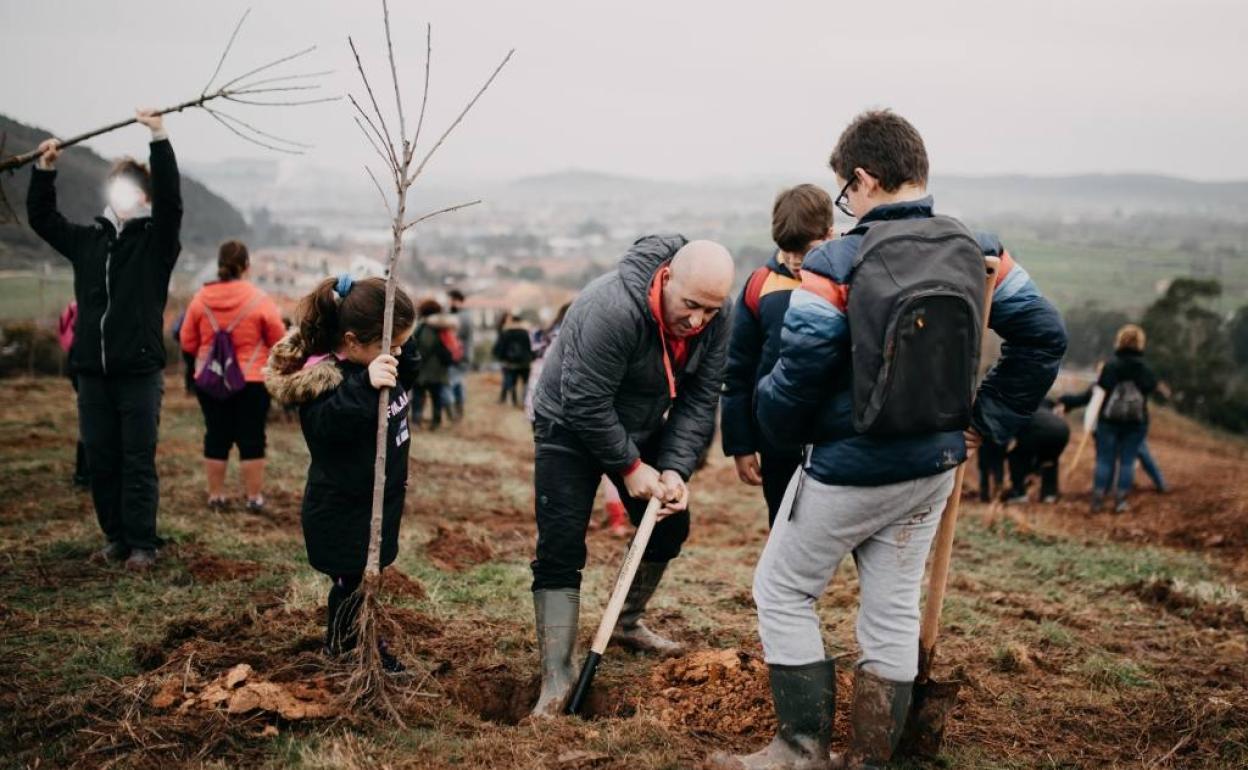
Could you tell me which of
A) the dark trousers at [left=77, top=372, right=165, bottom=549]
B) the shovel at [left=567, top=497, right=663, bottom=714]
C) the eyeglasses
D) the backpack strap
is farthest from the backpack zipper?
the eyeglasses

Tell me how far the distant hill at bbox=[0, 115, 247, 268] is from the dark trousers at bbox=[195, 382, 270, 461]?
65.4 inches

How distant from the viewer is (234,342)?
683 cm

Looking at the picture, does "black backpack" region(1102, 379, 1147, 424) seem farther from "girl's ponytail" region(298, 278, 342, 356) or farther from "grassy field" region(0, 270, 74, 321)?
"grassy field" region(0, 270, 74, 321)

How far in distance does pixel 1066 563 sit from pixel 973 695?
3967mm

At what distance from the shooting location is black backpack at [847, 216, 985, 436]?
2717mm

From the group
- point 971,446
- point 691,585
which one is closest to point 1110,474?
point 691,585

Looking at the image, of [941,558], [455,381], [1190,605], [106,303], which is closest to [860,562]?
[941,558]

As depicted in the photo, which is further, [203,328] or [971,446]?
[203,328]

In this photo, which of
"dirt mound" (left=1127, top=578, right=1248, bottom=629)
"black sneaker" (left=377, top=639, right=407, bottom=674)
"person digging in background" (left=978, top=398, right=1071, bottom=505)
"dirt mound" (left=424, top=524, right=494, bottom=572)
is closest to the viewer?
"black sneaker" (left=377, top=639, right=407, bottom=674)

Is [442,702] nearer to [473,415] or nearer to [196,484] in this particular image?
[196,484]

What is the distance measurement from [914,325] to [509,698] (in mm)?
2564

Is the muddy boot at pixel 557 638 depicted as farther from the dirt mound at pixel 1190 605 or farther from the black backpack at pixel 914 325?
the dirt mound at pixel 1190 605

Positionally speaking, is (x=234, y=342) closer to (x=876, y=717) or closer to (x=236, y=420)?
(x=236, y=420)

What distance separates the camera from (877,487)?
2963 mm
